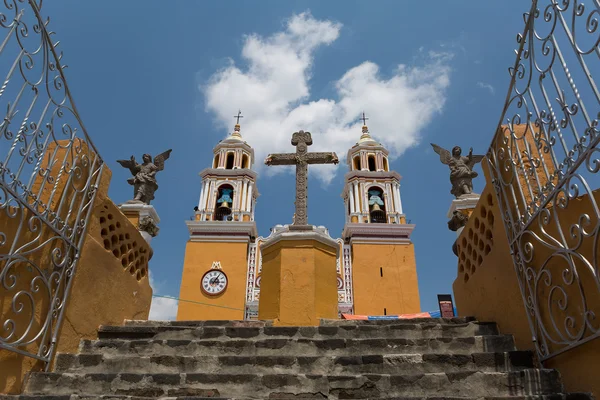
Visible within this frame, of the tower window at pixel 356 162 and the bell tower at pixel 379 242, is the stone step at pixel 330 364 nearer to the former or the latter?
the bell tower at pixel 379 242

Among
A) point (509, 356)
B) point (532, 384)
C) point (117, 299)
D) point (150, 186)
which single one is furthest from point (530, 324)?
point (150, 186)

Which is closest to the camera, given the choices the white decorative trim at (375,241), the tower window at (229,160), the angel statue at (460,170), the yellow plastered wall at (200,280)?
the angel statue at (460,170)

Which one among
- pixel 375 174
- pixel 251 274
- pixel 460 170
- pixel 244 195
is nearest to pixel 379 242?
pixel 375 174

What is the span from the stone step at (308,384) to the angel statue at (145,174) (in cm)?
361

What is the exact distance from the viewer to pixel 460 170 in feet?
19.0

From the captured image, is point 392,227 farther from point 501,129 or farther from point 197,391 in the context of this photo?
point 197,391

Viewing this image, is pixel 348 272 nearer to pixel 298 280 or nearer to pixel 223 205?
pixel 223 205

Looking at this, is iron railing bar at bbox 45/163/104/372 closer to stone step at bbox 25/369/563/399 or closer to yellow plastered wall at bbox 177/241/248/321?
stone step at bbox 25/369/563/399

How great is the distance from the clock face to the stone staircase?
13140 millimetres

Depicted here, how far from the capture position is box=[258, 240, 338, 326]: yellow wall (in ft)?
16.0

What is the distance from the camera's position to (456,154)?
5.88 metres

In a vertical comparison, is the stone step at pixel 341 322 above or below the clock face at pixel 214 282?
below

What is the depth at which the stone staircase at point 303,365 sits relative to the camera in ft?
9.02

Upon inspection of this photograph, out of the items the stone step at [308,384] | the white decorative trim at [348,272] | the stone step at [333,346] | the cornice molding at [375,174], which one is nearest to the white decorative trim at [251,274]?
the white decorative trim at [348,272]
